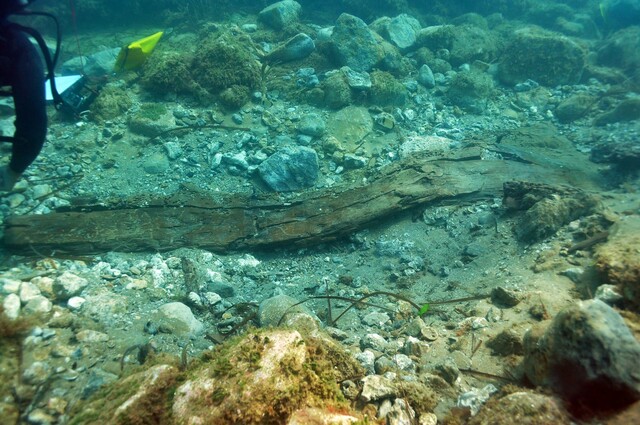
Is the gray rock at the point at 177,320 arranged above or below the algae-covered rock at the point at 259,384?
below

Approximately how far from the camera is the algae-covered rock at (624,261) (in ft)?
7.97

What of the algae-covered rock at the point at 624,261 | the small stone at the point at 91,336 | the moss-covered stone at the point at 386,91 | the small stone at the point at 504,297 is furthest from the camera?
the moss-covered stone at the point at 386,91

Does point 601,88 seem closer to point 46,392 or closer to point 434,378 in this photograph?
point 434,378

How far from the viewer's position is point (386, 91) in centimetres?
766

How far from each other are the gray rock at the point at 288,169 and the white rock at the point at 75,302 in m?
3.16

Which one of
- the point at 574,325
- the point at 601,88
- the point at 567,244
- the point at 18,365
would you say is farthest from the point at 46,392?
the point at 601,88

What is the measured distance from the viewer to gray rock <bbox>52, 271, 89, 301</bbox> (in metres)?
3.19

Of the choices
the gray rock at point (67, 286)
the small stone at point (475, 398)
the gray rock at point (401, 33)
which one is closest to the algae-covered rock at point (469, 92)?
the gray rock at point (401, 33)

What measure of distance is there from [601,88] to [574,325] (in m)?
10.8

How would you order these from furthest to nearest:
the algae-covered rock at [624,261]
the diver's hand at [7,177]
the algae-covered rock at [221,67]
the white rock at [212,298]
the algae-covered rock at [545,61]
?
the algae-covered rock at [545,61] → the algae-covered rock at [221,67] → the diver's hand at [7,177] → the white rock at [212,298] → the algae-covered rock at [624,261]

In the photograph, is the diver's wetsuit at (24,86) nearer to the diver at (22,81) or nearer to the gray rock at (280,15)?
the diver at (22,81)

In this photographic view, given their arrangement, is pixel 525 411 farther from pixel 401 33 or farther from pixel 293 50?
pixel 401 33

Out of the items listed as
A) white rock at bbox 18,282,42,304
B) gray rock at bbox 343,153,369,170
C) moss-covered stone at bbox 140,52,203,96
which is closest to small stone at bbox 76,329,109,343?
white rock at bbox 18,282,42,304

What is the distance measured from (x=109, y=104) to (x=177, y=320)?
523cm
